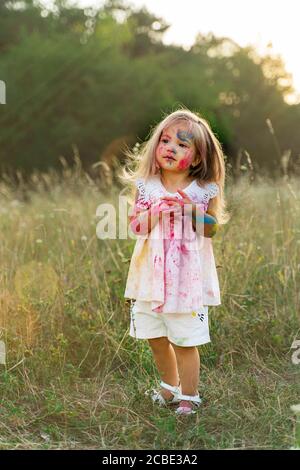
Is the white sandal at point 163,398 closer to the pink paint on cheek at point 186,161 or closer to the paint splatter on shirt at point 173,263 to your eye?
the paint splatter on shirt at point 173,263

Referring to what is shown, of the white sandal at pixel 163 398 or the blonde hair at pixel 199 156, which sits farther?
the white sandal at pixel 163 398

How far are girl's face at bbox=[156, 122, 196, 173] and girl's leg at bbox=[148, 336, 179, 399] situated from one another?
2.54 ft

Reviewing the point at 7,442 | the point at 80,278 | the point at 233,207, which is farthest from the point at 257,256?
the point at 7,442

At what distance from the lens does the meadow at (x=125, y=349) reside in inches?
119

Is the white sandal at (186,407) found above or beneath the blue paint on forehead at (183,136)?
beneath

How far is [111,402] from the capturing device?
3281mm

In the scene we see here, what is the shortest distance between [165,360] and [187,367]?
0.13m

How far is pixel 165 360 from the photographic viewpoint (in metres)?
3.19

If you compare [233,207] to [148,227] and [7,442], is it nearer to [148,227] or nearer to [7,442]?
[148,227]

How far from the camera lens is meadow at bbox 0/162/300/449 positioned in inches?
119

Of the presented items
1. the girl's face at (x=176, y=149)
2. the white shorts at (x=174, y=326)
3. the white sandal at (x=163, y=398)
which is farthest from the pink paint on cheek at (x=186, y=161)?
the white sandal at (x=163, y=398)

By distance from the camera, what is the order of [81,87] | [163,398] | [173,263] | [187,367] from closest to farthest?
[173,263] → [187,367] → [163,398] → [81,87]

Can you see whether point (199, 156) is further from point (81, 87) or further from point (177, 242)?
point (81, 87)

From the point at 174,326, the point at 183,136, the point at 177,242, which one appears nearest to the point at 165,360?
the point at 174,326
